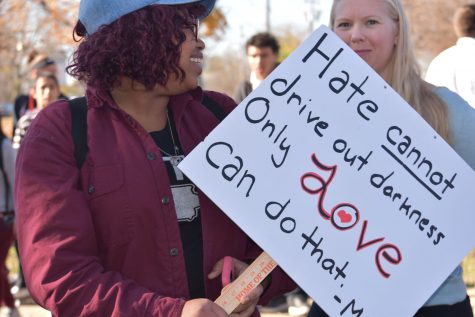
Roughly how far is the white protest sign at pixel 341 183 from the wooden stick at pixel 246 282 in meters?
0.05

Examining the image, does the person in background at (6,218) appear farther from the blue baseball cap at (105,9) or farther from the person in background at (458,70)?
the blue baseball cap at (105,9)

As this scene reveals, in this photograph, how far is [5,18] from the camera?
1045 inches

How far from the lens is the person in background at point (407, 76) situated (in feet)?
9.40

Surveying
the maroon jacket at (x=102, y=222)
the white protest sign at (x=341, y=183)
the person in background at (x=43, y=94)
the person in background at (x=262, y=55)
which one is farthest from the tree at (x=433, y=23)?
the maroon jacket at (x=102, y=222)

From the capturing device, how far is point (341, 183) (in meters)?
2.41

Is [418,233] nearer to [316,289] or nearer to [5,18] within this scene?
[316,289]

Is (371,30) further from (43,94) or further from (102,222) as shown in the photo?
(43,94)

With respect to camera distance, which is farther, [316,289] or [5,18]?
[5,18]

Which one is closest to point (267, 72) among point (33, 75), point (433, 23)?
point (33, 75)

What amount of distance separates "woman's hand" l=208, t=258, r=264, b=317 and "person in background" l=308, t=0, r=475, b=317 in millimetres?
775

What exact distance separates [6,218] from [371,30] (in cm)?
428

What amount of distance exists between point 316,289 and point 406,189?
15.3 inches

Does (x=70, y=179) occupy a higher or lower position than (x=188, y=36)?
lower

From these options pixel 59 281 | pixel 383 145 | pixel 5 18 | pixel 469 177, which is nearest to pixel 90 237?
pixel 59 281
